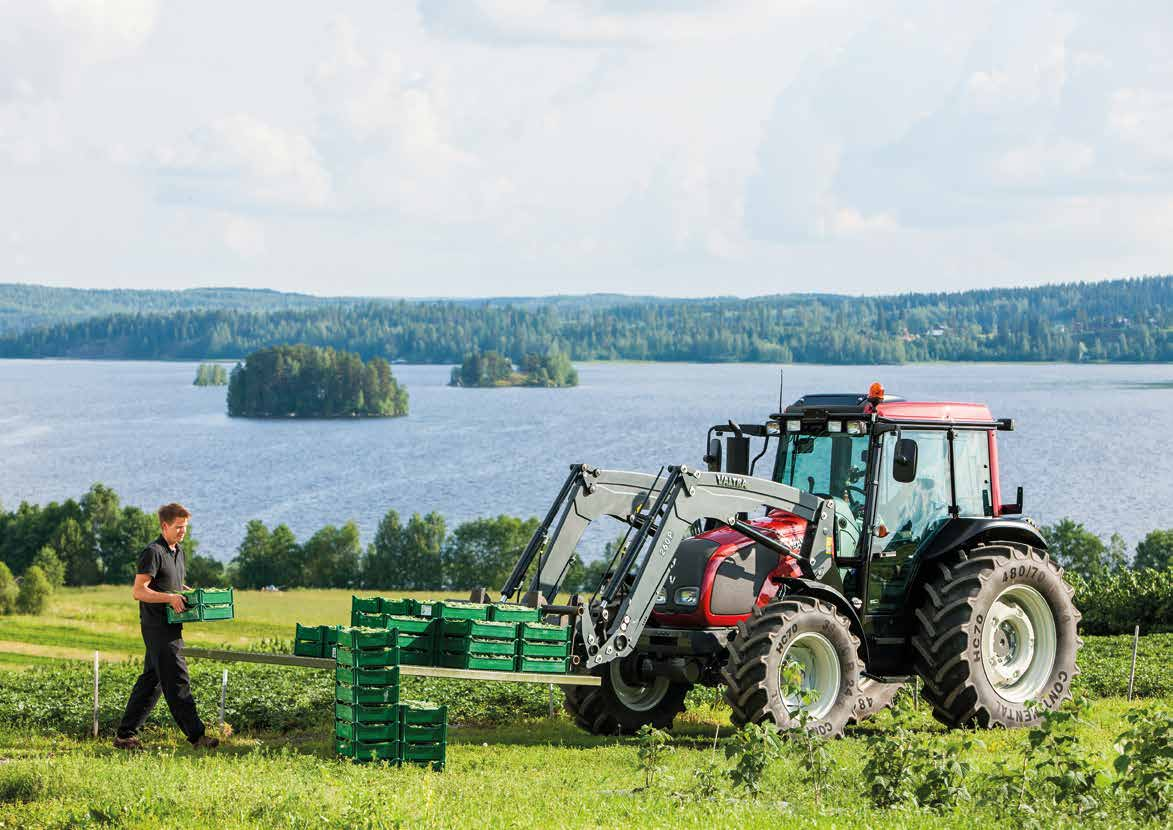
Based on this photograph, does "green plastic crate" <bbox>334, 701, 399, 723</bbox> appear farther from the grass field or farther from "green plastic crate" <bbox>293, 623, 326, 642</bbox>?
"green plastic crate" <bbox>293, 623, 326, 642</bbox>

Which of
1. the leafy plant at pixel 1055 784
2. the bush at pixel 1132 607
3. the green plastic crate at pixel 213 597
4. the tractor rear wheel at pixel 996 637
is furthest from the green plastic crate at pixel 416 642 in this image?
the bush at pixel 1132 607

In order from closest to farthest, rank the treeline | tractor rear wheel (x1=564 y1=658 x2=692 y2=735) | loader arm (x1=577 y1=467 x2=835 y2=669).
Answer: loader arm (x1=577 y1=467 x2=835 y2=669) < tractor rear wheel (x1=564 y1=658 x2=692 y2=735) < the treeline

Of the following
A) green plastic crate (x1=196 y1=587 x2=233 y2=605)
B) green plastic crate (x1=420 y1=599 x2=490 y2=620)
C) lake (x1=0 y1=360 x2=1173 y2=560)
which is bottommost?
green plastic crate (x1=420 y1=599 x2=490 y2=620)

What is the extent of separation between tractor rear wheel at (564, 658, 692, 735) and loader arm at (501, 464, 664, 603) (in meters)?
1.12

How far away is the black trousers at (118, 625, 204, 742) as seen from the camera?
12.2 metres

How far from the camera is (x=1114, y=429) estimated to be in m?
150

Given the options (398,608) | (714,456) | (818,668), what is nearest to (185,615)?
(398,608)

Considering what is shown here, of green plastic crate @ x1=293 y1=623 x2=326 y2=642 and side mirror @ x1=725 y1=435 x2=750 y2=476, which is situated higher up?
side mirror @ x1=725 y1=435 x2=750 y2=476

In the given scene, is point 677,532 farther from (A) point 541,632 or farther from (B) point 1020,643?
(B) point 1020,643

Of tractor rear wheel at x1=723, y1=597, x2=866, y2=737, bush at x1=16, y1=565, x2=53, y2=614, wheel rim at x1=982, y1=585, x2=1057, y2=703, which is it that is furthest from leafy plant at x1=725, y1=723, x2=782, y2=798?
bush at x1=16, y1=565, x2=53, y2=614

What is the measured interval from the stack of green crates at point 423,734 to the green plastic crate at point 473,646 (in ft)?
1.68

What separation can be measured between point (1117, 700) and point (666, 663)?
23.8 ft

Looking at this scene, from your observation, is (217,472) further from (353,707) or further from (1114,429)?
(353,707)

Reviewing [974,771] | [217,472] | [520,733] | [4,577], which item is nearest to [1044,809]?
[974,771]
